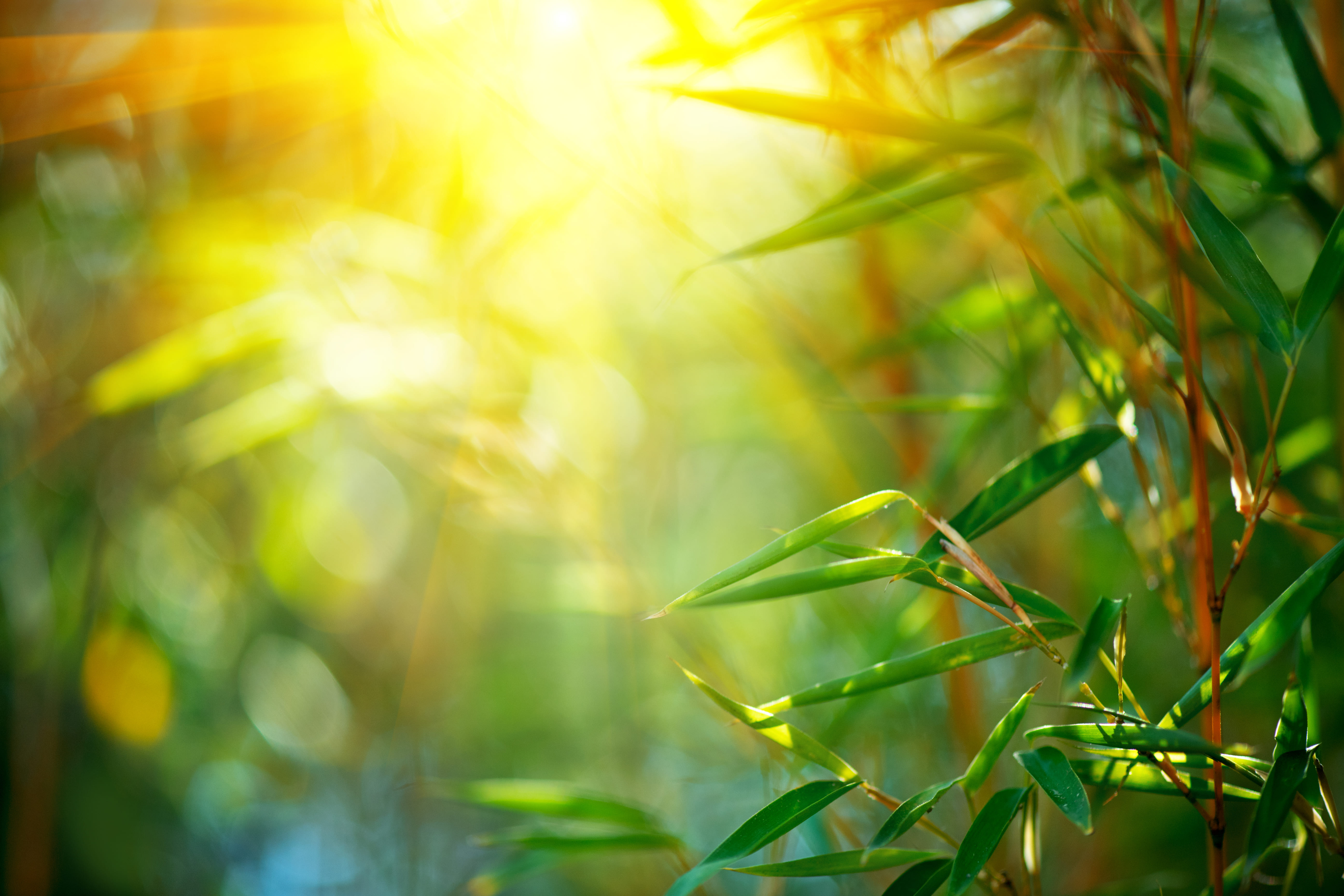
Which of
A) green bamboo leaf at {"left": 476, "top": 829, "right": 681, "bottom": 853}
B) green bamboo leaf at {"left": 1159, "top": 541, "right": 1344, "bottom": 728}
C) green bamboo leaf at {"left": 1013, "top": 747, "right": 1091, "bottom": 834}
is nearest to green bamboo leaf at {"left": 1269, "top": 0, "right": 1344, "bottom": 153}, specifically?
green bamboo leaf at {"left": 1159, "top": 541, "right": 1344, "bottom": 728}

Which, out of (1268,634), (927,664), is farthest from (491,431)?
(1268,634)

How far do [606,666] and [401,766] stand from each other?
0.40 meters

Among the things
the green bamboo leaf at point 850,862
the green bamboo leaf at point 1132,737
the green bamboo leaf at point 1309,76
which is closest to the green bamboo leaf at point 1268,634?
the green bamboo leaf at point 1132,737

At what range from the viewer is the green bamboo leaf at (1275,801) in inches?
10.1

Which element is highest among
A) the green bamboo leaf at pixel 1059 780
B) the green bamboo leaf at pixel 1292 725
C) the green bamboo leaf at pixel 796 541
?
the green bamboo leaf at pixel 796 541

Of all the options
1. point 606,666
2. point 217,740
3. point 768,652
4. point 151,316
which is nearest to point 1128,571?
point 768,652

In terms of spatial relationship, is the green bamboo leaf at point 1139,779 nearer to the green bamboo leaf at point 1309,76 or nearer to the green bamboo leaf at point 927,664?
the green bamboo leaf at point 927,664

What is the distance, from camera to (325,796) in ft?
4.29

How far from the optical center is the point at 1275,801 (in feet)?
0.87

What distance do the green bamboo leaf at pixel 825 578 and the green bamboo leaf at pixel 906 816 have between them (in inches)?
3.4

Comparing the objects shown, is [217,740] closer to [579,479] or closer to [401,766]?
[401,766]

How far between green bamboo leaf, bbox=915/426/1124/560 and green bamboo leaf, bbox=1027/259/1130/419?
1cm

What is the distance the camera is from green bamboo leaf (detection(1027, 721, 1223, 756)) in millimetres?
250

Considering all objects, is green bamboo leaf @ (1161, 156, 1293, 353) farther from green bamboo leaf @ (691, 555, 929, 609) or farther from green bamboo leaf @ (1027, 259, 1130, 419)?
green bamboo leaf @ (691, 555, 929, 609)
